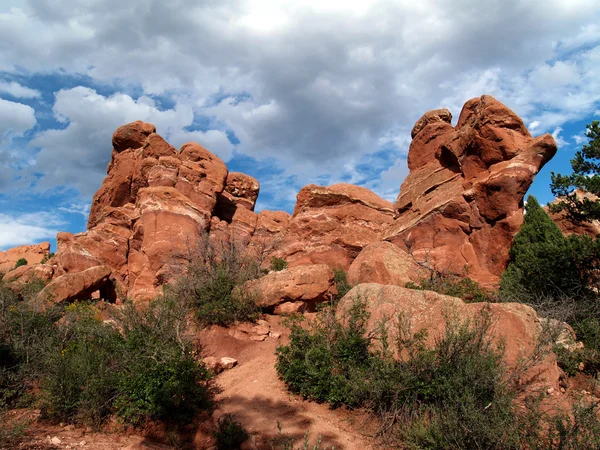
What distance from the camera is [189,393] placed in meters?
7.31

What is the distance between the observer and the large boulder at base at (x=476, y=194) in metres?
15.5

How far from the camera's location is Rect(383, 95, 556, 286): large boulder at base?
15531mm

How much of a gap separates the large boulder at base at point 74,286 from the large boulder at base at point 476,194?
1370 centimetres

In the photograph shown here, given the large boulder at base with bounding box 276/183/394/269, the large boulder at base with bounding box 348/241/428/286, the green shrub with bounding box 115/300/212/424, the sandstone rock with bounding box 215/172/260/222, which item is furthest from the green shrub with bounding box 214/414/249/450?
the sandstone rock with bounding box 215/172/260/222

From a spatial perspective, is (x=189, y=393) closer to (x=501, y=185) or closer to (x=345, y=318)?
(x=345, y=318)

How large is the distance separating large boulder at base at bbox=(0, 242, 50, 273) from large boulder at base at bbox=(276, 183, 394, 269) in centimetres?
3893

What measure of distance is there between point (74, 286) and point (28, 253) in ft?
134

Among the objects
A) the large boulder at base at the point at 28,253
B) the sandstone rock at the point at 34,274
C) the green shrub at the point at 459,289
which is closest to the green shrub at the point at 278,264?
the green shrub at the point at 459,289

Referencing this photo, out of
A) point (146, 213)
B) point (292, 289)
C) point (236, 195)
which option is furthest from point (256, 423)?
point (236, 195)

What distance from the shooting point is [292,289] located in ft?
39.8

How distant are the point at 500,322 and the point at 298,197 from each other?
15991 mm

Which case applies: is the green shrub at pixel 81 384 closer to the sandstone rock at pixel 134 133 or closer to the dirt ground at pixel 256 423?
the dirt ground at pixel 256 423

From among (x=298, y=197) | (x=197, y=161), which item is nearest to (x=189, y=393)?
(x=298, y=197)

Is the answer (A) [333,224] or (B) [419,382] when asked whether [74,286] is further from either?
(B) [419,382]
